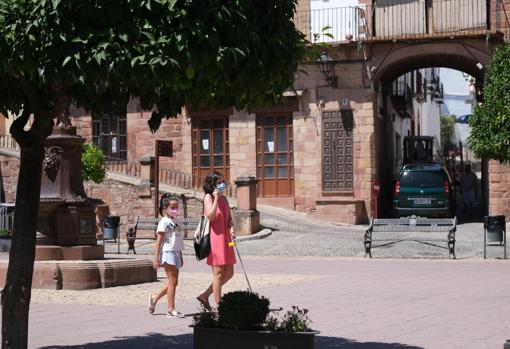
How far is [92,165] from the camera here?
27.8 m

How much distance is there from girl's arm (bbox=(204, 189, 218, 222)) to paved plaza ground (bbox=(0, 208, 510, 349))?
1.16m

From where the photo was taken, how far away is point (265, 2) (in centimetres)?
642

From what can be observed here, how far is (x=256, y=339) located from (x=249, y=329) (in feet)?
0.52

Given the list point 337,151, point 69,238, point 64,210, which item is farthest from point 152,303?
point 337,151

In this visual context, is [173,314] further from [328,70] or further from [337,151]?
[328,70]

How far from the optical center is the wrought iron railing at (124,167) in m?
32.8

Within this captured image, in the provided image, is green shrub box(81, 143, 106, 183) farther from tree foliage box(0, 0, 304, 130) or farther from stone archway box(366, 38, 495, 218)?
tree foliage box(0, 0, 304, 130)

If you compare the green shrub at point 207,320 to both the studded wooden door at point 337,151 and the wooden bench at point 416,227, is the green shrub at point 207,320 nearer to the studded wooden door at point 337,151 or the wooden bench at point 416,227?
the wooden bench at point 416,227

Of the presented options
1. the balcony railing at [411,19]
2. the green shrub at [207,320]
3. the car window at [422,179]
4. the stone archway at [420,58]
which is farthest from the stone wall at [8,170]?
the green shrub at [207,320]

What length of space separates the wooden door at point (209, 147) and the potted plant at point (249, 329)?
24493mm

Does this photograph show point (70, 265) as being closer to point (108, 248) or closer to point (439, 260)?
point (439, 260)

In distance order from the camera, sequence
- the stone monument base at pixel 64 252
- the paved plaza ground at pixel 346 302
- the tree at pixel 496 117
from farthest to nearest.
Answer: the tree at pixel 496 117
the stone monument base at pixel 64 252
the paved plaza ground at pixel 346 302

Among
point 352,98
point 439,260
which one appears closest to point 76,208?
point 439,260

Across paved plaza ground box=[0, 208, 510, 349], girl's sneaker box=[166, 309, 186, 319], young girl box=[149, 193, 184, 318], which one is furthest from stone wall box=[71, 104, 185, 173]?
girl's sneaker box=[166, 309, 186, 319]
